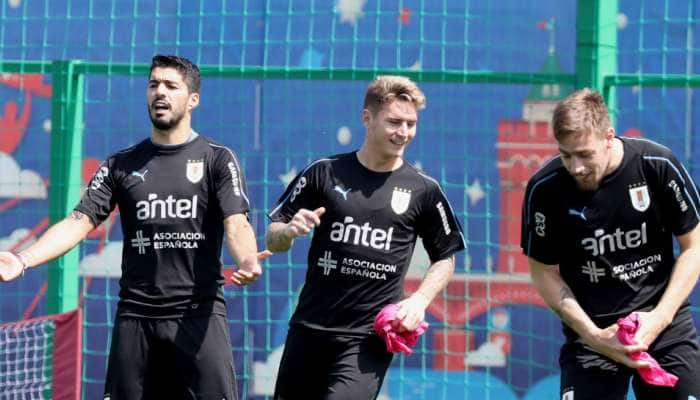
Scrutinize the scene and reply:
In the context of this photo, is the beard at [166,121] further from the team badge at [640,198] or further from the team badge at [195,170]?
the team badge at [640,198]

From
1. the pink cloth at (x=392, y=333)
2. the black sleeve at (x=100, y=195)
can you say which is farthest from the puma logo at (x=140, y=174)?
the pink cloth at (x=392, y=333)

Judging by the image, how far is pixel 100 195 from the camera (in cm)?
629

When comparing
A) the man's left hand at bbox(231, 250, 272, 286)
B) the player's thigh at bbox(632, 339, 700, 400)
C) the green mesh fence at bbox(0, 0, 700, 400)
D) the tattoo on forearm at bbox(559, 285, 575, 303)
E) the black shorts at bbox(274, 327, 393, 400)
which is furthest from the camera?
the green mesh fence at bbox(0, 0, 700, 400)

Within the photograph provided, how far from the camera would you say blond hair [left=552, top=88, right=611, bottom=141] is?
5098mm

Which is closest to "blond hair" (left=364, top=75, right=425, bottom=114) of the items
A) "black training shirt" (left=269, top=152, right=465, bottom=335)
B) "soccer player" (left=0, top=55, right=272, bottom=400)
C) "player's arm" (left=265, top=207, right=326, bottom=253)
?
"black training shirt" (left=269, top=152, right=465, bottom=335)

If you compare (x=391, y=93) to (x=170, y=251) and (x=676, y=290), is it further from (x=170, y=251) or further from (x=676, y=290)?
(x=676, y=290)

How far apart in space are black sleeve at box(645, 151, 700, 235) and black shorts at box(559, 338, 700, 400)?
50 centimetres

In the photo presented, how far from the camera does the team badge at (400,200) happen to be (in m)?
5.91

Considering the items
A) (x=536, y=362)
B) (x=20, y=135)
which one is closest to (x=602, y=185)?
(x=536, y=362)

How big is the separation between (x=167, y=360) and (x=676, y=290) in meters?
2.39

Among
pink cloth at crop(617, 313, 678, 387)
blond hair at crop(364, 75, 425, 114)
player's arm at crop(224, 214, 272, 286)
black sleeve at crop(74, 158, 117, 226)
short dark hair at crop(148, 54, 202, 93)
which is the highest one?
short dark hair at crop(148, 54, 202, 93)

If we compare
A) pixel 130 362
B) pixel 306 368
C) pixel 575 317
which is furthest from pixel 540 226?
pixel 130 362

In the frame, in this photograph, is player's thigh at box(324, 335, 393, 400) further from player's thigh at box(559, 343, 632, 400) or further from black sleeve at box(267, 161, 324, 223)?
player's thigh at box(559, 343, 632, 400)

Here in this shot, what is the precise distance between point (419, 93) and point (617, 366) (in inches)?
59.6
